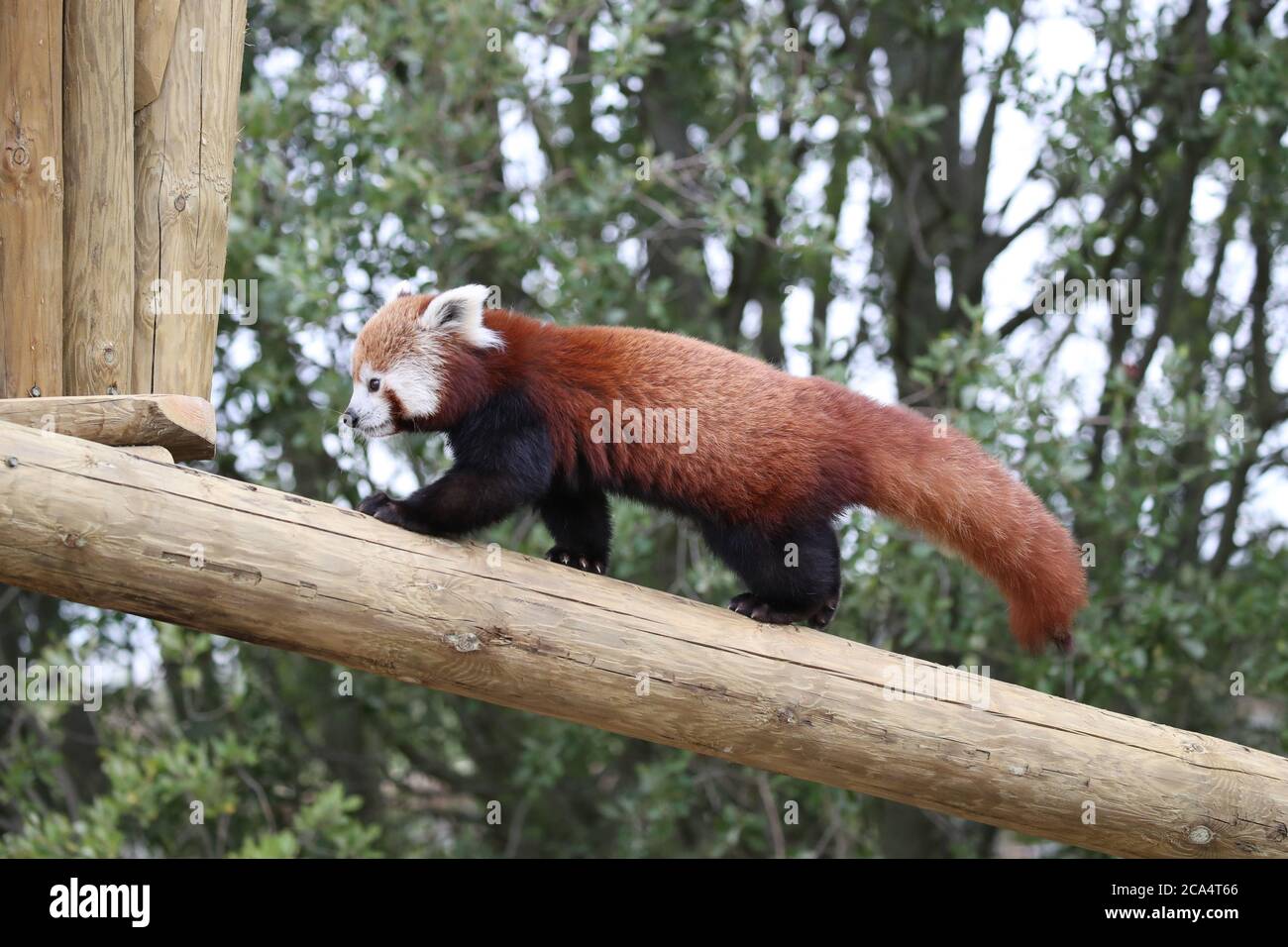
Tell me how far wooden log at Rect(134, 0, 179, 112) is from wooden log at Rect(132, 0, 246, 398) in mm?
26

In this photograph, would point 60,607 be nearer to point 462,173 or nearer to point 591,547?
point 462,173

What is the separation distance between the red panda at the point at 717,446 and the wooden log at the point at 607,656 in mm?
320

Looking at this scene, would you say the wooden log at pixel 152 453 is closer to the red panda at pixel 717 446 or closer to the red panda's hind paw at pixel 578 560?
the red panda at pixel 717 446

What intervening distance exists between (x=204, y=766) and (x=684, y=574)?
2356 millimetres

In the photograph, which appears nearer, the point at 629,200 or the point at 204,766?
the point at 204,766

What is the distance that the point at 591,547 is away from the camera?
3.88 m

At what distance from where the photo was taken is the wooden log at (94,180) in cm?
317

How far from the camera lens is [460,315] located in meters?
3.48

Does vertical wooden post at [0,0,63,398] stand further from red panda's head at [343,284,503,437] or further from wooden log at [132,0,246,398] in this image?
red panda's head at [343,284,503,437]

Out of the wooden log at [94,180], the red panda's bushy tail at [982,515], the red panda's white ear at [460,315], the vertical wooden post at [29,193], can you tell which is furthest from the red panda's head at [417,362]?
the red panda's bushy tail at [982,515]

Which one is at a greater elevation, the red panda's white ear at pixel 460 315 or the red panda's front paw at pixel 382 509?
the red panda's white ear at pixel 460 315

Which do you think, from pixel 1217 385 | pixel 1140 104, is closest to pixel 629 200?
pixel 1140 104
